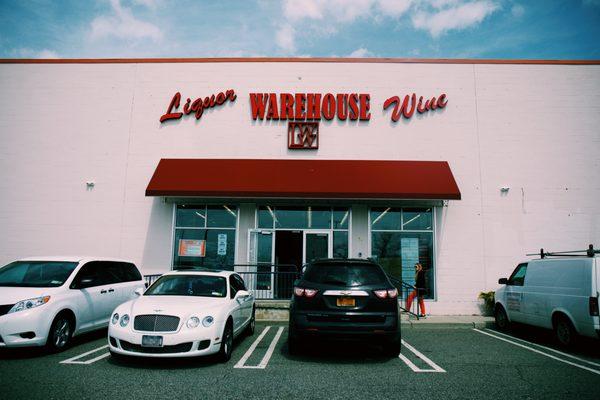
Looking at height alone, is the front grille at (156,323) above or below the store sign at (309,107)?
below

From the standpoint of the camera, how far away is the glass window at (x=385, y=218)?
14.0 m

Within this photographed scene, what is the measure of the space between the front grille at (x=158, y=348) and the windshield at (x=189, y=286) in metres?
1.35

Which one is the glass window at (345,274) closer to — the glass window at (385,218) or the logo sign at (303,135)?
the glass window at (385,218)

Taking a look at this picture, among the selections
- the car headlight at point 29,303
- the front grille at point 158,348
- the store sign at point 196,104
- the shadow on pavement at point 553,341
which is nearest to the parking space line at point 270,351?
the front grille at point 158,348

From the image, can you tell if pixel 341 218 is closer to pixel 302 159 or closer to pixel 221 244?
pixel 302 159

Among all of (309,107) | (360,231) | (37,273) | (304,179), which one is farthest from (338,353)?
(309,107)

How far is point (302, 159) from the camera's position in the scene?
14.1 m

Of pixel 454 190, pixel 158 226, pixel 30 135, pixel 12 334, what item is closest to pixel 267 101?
pixel 158 226

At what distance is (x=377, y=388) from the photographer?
17.6ft

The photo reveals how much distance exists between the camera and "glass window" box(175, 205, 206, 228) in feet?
46.3

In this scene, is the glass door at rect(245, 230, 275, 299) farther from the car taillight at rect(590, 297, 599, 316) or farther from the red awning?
the car taillight at rect(590, 297, 599, 316)

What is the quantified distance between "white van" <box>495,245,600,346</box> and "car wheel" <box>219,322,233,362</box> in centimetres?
669

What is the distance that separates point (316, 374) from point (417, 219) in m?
9.13

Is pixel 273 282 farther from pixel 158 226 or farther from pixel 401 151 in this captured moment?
pixel 401 151
